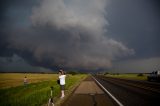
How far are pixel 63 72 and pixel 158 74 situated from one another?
33768 millimetres

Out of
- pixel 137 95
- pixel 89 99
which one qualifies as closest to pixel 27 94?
pixel 89 99

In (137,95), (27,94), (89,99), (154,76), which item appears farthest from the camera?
(154,76)

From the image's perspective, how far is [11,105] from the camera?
1602cm

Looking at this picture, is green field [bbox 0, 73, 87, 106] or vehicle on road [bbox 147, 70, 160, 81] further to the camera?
vehicle on road [bbox 147, 70, 160, 81]

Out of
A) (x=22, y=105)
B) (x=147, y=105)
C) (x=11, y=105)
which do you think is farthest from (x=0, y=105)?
(x=147, y=105)

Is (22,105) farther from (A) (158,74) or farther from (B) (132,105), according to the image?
(A) (158,74)

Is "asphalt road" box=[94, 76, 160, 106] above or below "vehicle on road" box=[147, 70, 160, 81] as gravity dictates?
below

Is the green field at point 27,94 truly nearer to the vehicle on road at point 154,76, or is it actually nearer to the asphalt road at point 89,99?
the asphalt road at point 89,99

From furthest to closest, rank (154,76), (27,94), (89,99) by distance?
(154,76) → (27,94) → (89,99)

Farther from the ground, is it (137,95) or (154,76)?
(154,76)

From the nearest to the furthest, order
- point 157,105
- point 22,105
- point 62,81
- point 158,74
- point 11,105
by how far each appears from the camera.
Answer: point 157,105 → point 22,105 → point 11,105 → point 62,81 → point 158,74

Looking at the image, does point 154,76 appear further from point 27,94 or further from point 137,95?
point 137,95

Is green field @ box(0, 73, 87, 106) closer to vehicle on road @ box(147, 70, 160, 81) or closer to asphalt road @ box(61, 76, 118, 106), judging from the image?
asphalt road @ box(61, 76, 118, 106)

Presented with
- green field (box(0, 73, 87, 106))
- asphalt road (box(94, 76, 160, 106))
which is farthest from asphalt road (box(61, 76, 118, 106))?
green field (box(0, 73, 87, 106))
